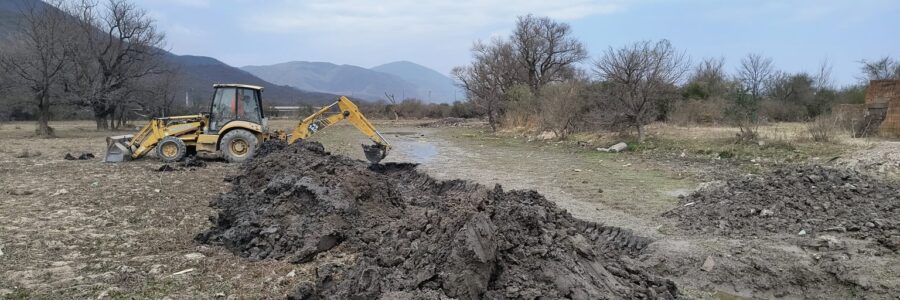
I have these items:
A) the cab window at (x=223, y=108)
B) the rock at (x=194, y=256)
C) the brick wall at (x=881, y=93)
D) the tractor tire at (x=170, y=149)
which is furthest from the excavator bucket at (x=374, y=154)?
the brick wall at (x=881, y=93)

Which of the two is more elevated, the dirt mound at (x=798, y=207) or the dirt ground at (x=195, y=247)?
the dirt mound at (x=798, y=207)

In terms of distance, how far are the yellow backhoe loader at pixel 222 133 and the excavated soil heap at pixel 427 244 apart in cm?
669

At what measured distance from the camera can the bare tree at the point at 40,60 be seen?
1055 inches

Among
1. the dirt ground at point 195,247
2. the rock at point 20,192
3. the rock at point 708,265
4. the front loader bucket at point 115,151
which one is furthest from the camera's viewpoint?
the front loader bucket at point 115,151

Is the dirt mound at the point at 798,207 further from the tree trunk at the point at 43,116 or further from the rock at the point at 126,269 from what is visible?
the tree trunk at the point at 43,116

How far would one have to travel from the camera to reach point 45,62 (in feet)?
87.5

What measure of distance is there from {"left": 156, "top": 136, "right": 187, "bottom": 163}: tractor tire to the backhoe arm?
8.99 ft

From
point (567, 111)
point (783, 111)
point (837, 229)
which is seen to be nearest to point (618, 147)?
point (567, 111)

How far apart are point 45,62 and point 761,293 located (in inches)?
1181

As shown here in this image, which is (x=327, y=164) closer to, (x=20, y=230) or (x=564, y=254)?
(x=20, y=230)

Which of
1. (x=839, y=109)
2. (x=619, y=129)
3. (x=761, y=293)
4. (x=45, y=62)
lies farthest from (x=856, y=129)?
(x=45, y=62)

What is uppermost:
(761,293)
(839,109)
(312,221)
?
(839,109)

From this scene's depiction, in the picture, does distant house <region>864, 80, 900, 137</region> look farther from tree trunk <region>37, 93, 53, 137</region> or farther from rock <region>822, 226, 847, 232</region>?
tree trunk <region>37, 93, 53, 137</region>

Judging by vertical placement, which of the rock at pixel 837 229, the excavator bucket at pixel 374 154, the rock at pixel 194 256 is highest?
the excavator bucket at pixel 374 154
